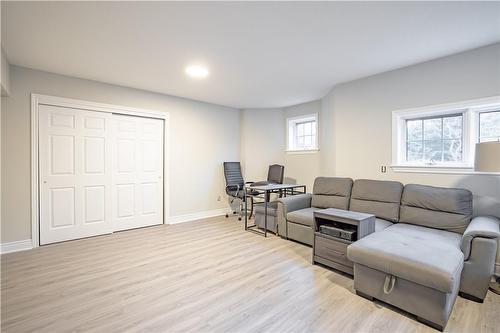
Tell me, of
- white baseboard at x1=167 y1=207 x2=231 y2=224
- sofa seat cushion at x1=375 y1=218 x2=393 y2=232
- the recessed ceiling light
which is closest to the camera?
sofa seat cushion at x1=375 y1=218 x2=393 y2=232

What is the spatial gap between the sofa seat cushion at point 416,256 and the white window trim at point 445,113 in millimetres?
933

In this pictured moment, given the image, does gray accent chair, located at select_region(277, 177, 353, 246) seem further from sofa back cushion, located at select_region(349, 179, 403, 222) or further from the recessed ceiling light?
the recessed ceiling light

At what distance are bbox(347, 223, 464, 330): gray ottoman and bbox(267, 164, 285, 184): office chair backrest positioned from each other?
3.04m

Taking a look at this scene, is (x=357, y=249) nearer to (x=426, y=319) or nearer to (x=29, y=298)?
(x=426, y=319)

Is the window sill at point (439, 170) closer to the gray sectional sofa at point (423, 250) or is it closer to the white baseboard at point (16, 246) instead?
the gray sectional sofa at point (423, 250)

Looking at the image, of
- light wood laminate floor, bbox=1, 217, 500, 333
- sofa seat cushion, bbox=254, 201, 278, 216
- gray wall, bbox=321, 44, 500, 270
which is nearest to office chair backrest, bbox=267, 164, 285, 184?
gray wall, bbox=321, 44, 500, 270

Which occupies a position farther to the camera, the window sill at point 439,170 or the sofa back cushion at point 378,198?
the sofa back cushion at point 378,198

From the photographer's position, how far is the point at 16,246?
3254 millimetres

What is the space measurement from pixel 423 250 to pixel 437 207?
3.44ft

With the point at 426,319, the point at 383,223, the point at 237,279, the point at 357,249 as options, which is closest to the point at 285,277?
the point at 237,279

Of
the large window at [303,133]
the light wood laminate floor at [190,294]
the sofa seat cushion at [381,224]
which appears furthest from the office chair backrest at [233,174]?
the sofa seat cushion at [381,224]

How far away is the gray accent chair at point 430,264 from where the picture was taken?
1763 millimetres

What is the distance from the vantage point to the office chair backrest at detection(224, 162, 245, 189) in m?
5.39

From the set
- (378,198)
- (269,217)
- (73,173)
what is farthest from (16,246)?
(378,198)
